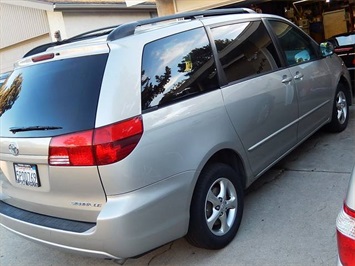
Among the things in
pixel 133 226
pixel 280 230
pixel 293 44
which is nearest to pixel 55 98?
pixel 133 226

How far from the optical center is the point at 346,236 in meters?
1.42

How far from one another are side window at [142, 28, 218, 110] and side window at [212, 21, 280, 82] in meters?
0.20

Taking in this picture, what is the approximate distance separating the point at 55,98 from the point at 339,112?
4.21 m

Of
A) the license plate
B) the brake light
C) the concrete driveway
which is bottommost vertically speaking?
the concrete driveway

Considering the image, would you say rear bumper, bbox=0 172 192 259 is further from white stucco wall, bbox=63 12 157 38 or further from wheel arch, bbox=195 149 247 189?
white stucco wall, bbox=63 12 157 38

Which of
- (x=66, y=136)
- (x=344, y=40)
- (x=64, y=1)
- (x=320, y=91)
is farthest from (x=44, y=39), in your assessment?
(x=66, y=136)

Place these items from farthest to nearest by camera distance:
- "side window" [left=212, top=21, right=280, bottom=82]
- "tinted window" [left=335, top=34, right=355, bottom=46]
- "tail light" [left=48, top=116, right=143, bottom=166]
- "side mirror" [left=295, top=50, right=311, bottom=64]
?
"tinted window" [left=335, top=34, right=355, bottom=46]
"side mirror" [left=295, top=50, right=311, bottom=64]
"side window" [left=212, top=21, right=280, bottom=82]
"tail light" [left=48, top=116, right=143, bottom=166]

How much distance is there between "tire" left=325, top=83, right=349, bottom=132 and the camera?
16.6 feet

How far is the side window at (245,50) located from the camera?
A: 318 centimetres

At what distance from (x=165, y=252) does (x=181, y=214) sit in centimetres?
75

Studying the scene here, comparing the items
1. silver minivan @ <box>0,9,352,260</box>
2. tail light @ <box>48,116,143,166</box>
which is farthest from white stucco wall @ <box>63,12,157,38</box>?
tail light @ <box>48,116,143,166</box>

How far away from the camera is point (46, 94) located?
2549mm

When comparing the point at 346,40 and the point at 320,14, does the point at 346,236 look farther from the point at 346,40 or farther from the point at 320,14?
the point at 320,14

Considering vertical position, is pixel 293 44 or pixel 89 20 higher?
pixel 89 20
